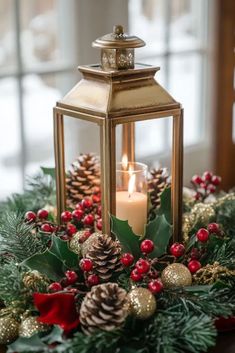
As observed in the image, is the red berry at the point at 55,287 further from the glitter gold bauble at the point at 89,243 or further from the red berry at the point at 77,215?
the red berry at the point at 77,215

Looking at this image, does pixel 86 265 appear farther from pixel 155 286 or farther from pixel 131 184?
pixel 131 184

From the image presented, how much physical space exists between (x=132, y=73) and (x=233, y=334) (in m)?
0.39

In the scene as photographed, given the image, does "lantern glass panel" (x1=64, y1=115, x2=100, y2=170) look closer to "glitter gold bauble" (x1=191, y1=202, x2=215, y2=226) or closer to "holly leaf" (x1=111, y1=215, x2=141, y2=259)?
"glitter gold bauble" (x1=191, y1=202, x2=215, y2=226)

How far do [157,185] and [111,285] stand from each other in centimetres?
39

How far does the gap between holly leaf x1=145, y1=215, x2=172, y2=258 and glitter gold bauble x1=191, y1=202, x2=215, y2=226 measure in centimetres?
14

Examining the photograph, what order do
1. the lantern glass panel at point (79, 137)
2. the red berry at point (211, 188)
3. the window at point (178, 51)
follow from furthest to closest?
1. the window at point (178, 51)
2. the lantern glass panel at point (79, 137)
3. the red berry at point (211, 188)

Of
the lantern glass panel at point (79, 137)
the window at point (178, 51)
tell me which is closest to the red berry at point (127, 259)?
the lantern glass panel at point (79, 137)

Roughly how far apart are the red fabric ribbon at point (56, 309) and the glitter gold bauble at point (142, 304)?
0.24 ft

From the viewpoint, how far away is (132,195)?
1.16 meters

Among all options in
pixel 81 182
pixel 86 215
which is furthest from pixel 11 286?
pixel 81 182

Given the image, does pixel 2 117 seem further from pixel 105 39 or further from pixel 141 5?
pixel 105 39

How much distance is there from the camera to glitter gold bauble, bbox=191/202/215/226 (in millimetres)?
1220

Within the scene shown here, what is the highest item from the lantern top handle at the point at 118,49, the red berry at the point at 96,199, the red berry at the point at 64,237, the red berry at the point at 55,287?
the lantern top handle at the point at 118,49

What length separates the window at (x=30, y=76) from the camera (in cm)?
209
